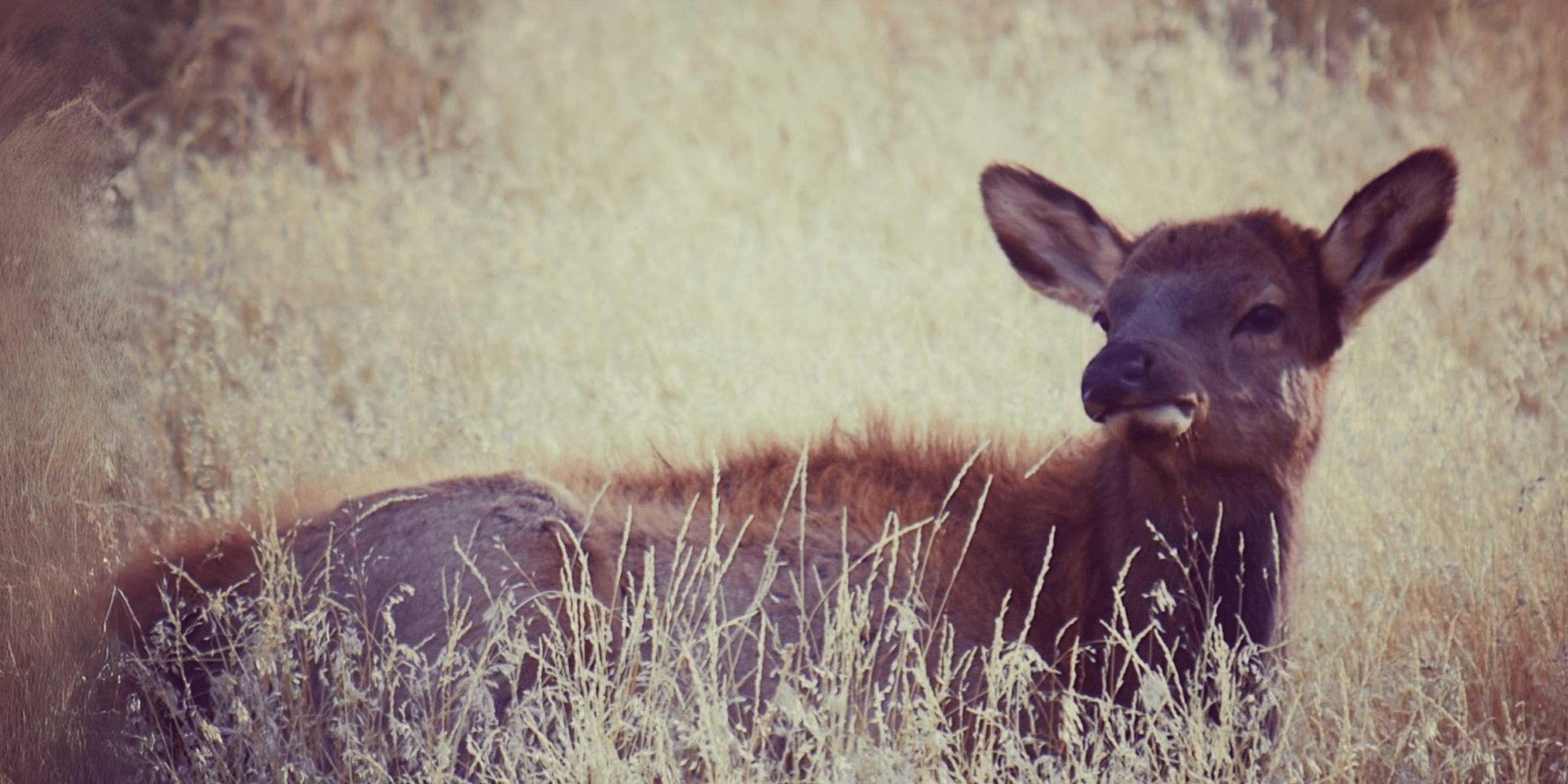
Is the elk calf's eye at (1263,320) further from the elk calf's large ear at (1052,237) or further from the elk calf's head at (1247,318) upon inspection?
the elk calf's large ear at (1052,237)

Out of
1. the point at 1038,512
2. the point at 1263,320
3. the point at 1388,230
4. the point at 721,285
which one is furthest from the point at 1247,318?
the point at 721,285

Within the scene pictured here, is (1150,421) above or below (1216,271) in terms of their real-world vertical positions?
below

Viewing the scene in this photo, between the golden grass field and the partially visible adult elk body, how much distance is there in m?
0.28

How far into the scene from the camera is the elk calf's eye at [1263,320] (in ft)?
16.3

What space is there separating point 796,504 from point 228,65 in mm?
5970

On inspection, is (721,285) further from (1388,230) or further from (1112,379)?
(1112,379)

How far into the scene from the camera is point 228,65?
9328 mm

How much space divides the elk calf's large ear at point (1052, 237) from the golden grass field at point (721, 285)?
0.70 meters

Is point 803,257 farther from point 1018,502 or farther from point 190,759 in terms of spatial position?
point 190,759

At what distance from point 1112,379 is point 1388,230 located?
1298mm

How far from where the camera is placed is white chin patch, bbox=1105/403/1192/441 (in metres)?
4.56

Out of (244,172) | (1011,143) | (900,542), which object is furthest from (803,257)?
(900,542)

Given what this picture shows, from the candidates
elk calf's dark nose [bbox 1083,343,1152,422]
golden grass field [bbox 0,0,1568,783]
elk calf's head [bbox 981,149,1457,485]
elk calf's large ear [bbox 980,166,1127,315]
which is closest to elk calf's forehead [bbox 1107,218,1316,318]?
elk calf's head [bbox 981,149,1457,485]

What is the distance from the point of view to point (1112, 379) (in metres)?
4.51
